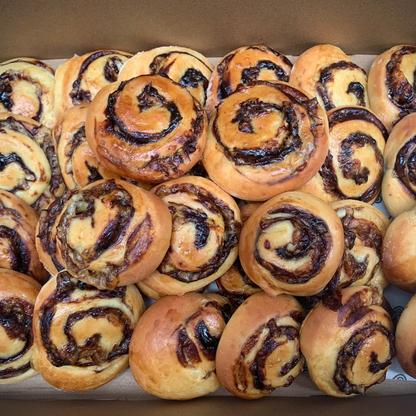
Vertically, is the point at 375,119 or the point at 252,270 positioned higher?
the point at 375,119

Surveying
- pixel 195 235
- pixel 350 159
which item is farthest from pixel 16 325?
pixel 350 159

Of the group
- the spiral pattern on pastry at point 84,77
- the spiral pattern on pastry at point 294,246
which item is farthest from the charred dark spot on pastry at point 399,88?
the spiral pattern on pastry at point 84,77

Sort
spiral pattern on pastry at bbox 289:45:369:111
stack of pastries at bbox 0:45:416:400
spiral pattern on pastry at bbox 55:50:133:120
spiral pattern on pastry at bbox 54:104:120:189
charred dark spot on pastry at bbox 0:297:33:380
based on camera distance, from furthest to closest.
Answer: spiral pattern on pastry at bbox 55:50:133:120 < spiral pattern on pastry at bbox 289:45:369:111 < spiral pattern on pastry at bbox 54:104:120:189 < charred dark spot on pastry at bbox 0:297:33:380 < stack of pastries at bbox 0:45:416:400

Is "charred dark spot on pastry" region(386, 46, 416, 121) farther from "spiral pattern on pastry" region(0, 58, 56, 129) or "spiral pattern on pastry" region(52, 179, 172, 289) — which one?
"spiral pattern on pastry" region(0, 58, 56, 129)

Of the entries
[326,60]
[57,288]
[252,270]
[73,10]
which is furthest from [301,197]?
[73,10]

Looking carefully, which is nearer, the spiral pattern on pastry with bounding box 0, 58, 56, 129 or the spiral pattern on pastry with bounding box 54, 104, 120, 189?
the spiral pattern on pastry with bounding box 54, 104, 120, 189

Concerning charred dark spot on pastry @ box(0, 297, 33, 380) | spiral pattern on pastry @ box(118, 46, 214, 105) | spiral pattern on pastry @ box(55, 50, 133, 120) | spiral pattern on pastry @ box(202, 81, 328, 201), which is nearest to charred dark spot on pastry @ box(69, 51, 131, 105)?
spiral pattern on pastry @ box(55, 50, 133, 120)

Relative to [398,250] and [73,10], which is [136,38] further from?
[398,250]
